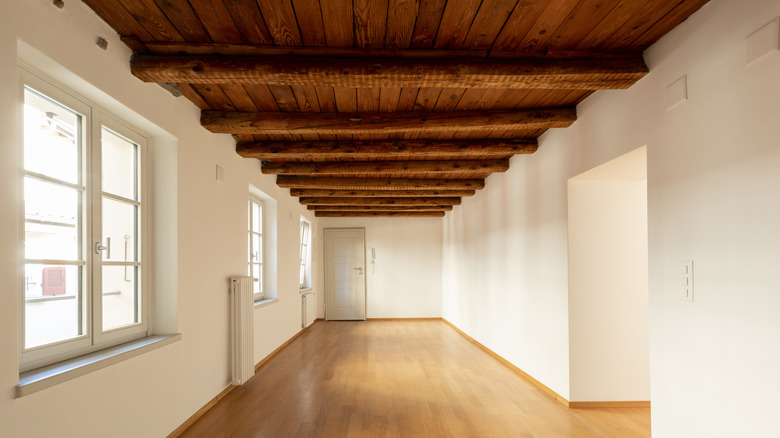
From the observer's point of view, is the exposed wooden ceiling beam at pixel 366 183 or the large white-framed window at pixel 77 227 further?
the exposed wooden ceiling beam at pixel 366 183

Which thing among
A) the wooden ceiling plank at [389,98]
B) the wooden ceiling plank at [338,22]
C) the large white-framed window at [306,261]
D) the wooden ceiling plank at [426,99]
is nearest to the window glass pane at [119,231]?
the wooden ceiling plank at [338,22]

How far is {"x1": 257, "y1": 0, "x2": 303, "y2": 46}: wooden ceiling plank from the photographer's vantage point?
237 centimetres

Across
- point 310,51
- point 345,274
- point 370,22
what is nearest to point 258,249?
point 310,51

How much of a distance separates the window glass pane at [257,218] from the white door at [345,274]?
4521 mm

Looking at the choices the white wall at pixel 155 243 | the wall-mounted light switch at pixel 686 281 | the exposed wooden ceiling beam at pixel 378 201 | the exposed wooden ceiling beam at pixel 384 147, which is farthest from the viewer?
the exposed wooden ceiling beam at pixel 378 201

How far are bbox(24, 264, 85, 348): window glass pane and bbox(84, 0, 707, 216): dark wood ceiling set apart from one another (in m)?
1.25

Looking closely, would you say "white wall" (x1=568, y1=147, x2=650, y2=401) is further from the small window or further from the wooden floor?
the small window

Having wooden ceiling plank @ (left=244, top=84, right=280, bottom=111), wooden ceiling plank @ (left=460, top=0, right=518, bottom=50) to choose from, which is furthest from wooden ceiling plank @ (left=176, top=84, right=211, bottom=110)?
wooden ceiling plank @ (left=460, top=0, right=518, bottom=50)

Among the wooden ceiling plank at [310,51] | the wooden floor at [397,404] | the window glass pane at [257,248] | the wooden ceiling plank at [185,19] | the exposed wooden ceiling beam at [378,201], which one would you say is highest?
the wooden ceiling plank at [185,19]

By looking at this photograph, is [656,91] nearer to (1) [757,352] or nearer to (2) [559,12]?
(2) [559,12]

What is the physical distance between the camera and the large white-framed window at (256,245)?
→ 19.9 ft

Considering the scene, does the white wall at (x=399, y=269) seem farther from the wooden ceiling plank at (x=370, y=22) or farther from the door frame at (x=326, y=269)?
→ the wooden ceiling plank at (x=370, y=22)

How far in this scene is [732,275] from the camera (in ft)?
7.56

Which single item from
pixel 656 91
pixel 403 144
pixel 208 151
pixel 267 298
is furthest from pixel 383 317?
pixel 656 91
